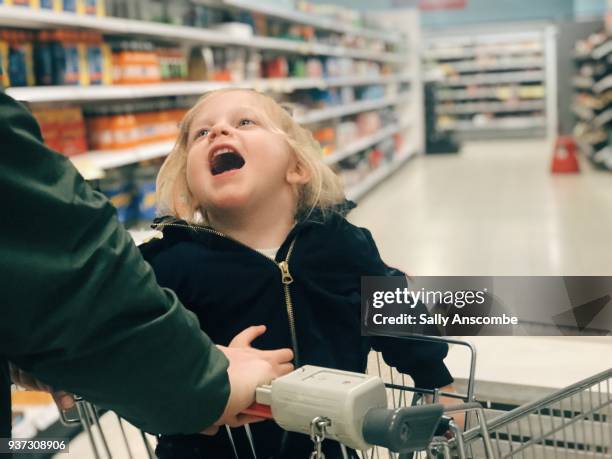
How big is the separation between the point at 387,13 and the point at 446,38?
13.3 ft

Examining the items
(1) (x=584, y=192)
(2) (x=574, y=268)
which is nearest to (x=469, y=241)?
Result: (2) (x=574, y=268)

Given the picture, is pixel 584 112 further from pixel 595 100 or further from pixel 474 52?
pixel 474 52

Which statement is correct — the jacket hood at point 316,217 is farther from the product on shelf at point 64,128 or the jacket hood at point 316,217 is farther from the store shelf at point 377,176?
the store shelf at point 377,176

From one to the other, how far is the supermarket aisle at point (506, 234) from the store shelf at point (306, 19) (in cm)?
186

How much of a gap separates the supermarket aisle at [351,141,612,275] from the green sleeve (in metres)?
4.38

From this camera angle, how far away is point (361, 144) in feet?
29.4

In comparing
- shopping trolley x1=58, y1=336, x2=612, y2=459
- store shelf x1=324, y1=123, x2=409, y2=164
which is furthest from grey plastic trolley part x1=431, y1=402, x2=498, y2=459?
store shelf x1=324, y1=123, x2=409, y2=164

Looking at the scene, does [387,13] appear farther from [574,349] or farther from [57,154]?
[57,154]

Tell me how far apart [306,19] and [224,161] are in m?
6.38

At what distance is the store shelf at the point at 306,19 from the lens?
580 centimetres

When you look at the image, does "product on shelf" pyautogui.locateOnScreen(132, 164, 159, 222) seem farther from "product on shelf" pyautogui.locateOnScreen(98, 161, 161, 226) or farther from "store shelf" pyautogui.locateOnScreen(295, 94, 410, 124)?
"store shelf" pyautogui.locateOnScreen(295, 94, 410, 124)

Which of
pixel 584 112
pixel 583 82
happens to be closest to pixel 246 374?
pixel 584 112

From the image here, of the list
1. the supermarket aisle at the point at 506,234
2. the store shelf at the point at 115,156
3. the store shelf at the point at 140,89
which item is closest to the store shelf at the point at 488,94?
the supermarket aisle at the point at 506,234

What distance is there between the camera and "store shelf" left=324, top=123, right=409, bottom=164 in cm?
782
